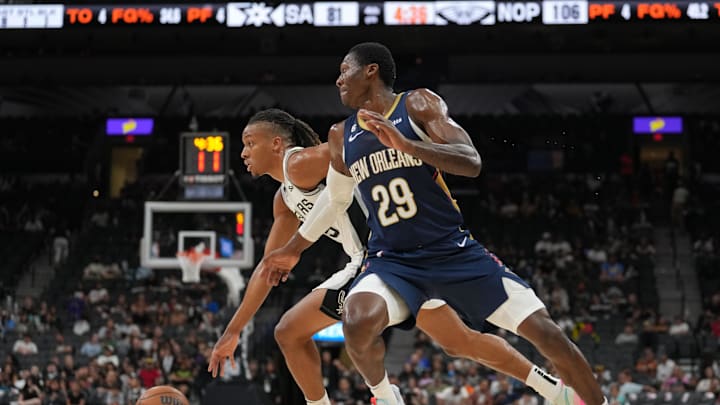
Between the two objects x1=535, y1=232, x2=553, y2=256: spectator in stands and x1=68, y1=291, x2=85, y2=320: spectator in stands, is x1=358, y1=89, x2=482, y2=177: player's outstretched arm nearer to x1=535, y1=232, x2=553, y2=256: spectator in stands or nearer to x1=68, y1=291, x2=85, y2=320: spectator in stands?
x1=68, y1=291, x2=85, y2=320: spectator in stands

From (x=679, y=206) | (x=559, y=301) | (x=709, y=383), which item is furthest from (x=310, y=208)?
(x=679, y=206)

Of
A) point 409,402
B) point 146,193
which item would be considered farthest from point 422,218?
point 146,193

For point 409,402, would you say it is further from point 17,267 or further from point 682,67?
point 682,67

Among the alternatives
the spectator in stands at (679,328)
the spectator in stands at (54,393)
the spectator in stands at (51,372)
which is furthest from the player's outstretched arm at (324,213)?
the spectator in stands at (679,328)

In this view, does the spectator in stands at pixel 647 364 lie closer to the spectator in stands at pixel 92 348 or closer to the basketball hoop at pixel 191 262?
the basketball hoop at pixel 191 262

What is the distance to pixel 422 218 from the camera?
16.3ft

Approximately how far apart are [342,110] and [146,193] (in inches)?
233

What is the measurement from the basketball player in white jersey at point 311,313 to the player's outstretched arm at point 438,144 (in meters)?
0.97

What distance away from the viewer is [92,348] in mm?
18312

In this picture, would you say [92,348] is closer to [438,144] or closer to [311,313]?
[311,313]

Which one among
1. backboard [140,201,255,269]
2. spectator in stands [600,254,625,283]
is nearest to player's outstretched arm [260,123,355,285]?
backboard [140,201,255,269]

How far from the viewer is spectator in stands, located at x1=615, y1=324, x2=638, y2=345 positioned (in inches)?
710

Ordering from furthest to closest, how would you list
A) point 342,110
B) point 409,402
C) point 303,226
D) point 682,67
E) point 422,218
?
point 342,110
point 682,67
point 409,402
point 303,226
point 422,218

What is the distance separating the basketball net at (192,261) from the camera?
16.4 metres
